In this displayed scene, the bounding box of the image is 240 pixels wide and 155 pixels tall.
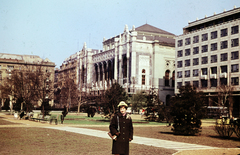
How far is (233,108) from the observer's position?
7419cm

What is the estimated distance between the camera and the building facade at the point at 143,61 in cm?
10494

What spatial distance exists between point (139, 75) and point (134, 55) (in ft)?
21.5

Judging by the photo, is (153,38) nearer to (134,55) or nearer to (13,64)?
(134,55)

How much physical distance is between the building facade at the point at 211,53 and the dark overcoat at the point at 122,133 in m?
66.7

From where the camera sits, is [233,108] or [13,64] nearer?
[233,108]

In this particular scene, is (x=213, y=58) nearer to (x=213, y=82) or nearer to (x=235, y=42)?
(x=213, y=82)

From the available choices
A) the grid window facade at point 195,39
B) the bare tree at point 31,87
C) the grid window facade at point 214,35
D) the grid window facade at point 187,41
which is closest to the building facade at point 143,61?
the grid window facade at point 187,41

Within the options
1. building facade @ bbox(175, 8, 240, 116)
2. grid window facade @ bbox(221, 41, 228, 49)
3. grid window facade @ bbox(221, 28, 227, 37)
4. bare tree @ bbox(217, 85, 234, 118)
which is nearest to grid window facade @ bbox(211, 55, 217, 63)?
building facade @ bbox(175, 8, 240, 116)

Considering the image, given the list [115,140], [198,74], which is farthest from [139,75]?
[115,140]

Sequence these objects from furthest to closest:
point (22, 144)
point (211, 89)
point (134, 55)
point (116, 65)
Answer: point (116, 65) < point (134, 55) < point (211, 89) < point (22, 144)

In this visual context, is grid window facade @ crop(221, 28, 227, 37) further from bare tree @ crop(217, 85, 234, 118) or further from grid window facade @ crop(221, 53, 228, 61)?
bare tree @ crop(217, 85, 234, 118)

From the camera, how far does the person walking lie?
1012 centimetres

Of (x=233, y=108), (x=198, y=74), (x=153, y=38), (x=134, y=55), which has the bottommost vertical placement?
(x=233, y=108)

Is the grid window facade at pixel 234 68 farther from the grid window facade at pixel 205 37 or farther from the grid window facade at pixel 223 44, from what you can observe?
the grid window facade at pixel 205 37
